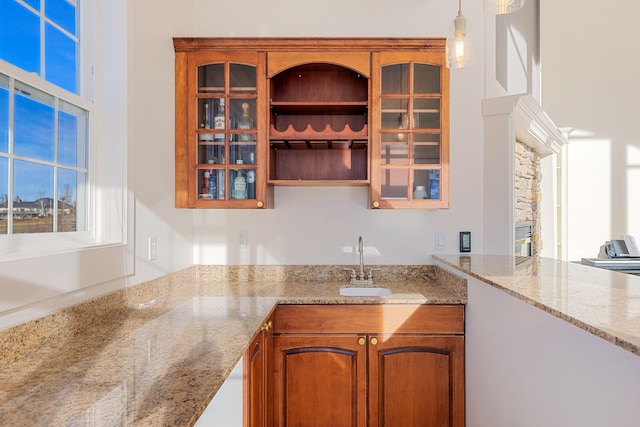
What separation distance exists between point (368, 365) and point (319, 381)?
0.26 meters

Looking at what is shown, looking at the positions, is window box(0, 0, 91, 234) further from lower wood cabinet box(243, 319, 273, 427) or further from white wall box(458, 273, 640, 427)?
white wall box(458, 273, 640, 427)

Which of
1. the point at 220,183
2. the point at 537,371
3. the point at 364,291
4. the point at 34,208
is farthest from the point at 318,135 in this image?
the point at 537,371

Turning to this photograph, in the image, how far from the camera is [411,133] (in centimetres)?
222

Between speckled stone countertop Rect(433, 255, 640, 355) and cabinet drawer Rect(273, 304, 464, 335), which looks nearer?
speckled stone countertop Rect(433, 255, 640, 355)

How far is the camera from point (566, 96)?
5.31m

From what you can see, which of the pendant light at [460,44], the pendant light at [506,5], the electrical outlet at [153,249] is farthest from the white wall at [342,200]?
the pendant light at [506,5]

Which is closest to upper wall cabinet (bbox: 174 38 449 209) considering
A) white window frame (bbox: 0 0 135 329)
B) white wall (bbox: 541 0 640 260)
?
white window frame (bbox: 0 0 135 329)

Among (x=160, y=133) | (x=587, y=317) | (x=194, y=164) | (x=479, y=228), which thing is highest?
(x=160, y=133)

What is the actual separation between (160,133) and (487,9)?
5.32ft

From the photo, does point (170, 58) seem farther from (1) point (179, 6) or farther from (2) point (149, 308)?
(2) point (149, 308)

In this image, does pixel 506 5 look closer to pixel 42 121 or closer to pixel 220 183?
pixel 220 183

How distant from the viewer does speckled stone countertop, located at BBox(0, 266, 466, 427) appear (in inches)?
32.2

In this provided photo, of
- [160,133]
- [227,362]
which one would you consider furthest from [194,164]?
[227,362]

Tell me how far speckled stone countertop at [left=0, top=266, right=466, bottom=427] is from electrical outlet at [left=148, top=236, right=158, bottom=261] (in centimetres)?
13
